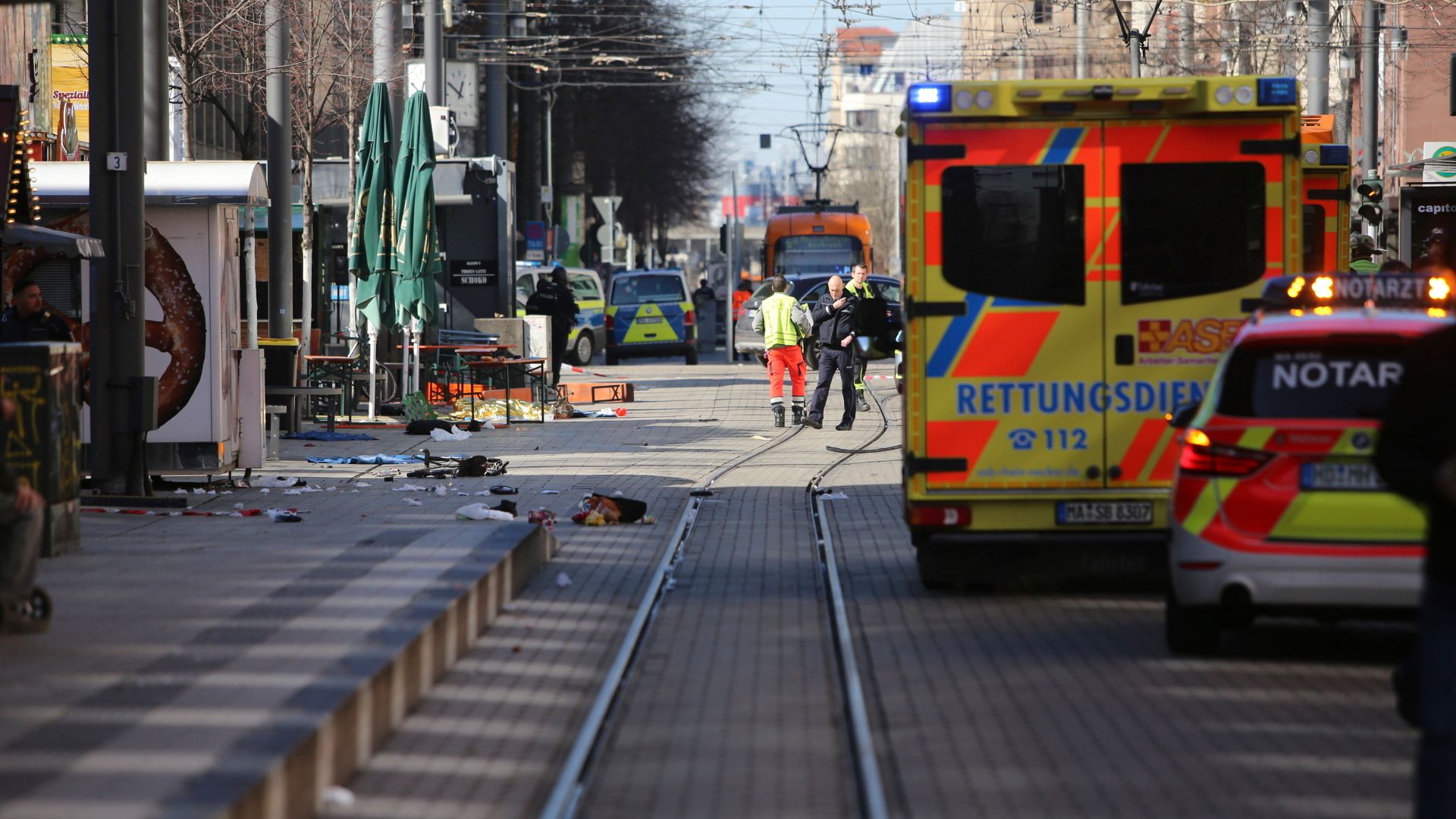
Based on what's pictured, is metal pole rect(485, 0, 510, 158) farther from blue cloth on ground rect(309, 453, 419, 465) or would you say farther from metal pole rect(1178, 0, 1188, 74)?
blue cloth on ground rect(309, 453, 419, 465)

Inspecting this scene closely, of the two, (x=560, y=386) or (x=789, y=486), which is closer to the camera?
(x=789, y=486)

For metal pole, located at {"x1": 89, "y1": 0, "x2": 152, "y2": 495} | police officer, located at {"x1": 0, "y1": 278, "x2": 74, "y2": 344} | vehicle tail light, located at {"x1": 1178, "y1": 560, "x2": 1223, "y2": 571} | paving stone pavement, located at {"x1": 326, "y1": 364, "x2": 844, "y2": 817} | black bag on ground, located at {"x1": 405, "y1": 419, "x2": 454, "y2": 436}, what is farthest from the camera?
black bag on ground, located at {"x1": 405, "y1": 419, "x2": 454, "y2": 436}

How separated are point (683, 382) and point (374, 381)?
1056 centimetres

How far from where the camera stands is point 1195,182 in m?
11.0

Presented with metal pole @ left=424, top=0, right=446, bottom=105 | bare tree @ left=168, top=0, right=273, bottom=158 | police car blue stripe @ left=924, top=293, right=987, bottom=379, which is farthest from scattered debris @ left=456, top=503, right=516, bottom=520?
metal pole @ left=424, top=0, right=446, bottom=105

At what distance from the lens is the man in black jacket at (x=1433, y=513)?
4.94 meters

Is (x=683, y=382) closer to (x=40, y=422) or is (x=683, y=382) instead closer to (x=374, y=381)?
(x=374, y=381)

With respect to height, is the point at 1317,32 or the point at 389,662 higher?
the point at 1317,32

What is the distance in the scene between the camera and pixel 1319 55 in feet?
103

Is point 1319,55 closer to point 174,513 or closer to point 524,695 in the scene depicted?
point 174,513

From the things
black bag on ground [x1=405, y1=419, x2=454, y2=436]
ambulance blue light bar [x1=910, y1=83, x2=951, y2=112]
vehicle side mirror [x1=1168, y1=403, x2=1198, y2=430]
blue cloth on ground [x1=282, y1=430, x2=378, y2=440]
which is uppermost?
ambulance blue light bar [x1=910, y1=83, x2=951, y2=112]

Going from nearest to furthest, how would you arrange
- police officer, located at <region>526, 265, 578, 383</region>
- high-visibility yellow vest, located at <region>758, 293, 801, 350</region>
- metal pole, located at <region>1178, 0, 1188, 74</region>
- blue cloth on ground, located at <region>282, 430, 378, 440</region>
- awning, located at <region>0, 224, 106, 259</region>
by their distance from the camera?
1. awning, located at <region>0, 224, 106, 259</region>
2. blue cloth on ground, located at <region>282, 430, 378, 440</region>
3. high-visibility yellow vest, located at <region>758, 293, 801, 350</region>
4. police officer, located at <region>526, 265, 578, 383</region>
5. metal pole, located at <region>1178, 0, 1188, 74</region>

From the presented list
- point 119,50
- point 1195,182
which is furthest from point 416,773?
point 119,50

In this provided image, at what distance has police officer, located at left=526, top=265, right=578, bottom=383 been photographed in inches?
1298
